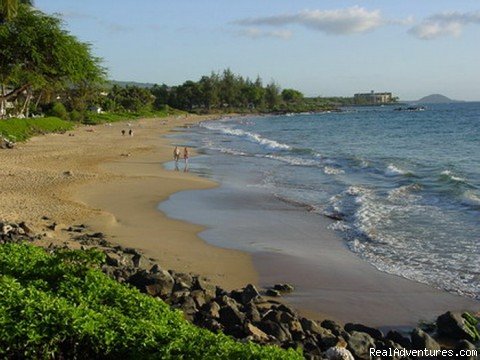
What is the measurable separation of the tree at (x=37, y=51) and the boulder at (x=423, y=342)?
30400mm

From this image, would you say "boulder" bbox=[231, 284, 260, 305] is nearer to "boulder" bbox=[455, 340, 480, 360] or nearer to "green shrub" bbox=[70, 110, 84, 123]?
"boulder" bbox=[455, 340, 480, 360]

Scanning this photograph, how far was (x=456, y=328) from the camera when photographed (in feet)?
28.3

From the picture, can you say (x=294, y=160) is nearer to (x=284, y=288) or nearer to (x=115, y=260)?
(x=284, y=288)

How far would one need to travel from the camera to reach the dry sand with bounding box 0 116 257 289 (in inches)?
515

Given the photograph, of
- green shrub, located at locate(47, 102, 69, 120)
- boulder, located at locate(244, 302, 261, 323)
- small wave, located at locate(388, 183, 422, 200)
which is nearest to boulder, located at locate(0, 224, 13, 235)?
boulder, located at locate(244, 302, 261, 323)

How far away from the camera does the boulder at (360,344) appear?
7.56 meters

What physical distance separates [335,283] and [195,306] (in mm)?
3802

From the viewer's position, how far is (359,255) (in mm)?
13656

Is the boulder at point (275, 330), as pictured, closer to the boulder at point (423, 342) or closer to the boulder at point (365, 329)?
the boulder at point (365, 329)

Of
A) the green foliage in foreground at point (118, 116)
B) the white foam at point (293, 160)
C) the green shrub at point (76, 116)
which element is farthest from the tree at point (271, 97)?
the white foam at point (293, 160)

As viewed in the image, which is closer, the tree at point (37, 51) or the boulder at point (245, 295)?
the boulder at point (245, 295)

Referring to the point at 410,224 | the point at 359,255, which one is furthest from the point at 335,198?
the point at 359,255

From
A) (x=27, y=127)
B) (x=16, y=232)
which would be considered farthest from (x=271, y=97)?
(x=16, y=232)

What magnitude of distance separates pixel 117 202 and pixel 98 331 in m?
14.7
